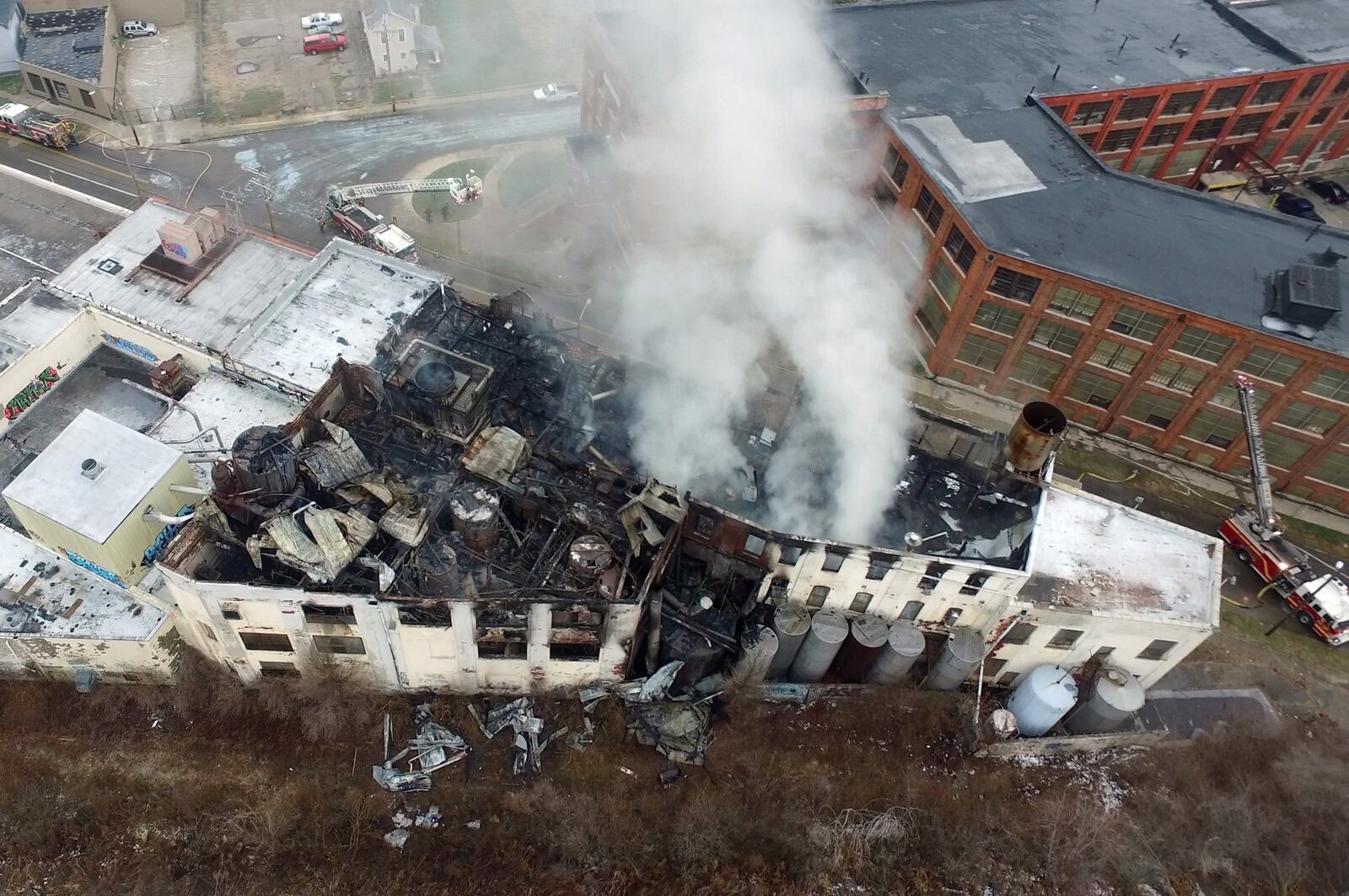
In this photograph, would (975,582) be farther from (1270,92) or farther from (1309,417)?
(1270,92)

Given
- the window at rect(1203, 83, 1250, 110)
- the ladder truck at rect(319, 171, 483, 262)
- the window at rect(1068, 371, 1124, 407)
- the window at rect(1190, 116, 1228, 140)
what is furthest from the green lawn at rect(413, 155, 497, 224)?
the window at rect(1203, 83, 1250, 110)

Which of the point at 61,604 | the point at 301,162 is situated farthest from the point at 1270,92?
the point at 61,604

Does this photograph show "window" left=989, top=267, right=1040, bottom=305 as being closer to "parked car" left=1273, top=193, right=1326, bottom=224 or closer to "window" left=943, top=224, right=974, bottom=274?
"window" left=943, top=224, right=974, bottom=274

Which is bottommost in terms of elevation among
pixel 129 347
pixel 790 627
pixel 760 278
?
pixel 129 347

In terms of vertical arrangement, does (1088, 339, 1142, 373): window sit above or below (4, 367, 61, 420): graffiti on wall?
above

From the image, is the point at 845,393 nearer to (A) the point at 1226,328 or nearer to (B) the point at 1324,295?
(A) the point at 1226,328

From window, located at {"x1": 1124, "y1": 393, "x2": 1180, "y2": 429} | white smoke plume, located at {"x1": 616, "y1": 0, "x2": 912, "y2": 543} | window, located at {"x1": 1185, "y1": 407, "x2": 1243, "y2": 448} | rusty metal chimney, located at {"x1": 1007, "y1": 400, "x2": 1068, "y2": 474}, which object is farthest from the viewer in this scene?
window, located at {"x1": 1124, "y1": 393, "x2": 1180, "y2": 429}
